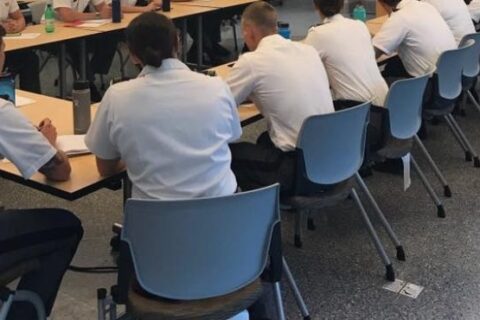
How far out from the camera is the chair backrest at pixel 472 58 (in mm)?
3638

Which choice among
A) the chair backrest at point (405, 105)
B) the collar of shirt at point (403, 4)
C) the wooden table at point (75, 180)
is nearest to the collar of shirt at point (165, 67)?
the wooden table at point (75, 180)

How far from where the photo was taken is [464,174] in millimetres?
3945

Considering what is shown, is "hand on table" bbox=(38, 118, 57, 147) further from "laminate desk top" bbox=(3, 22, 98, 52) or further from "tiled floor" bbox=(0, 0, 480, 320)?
"laminate desk top" bbox=(3, 22, 98, 52)

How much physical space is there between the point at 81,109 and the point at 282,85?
0.76 metres

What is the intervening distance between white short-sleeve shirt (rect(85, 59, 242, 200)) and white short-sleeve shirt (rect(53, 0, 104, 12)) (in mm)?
3166

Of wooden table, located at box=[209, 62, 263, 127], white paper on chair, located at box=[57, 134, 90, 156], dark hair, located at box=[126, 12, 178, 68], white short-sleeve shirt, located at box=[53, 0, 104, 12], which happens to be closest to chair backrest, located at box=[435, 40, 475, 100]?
wooden table, located at box=[209, 62, 263, 127]

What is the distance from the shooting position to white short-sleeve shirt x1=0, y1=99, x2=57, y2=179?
1864mm

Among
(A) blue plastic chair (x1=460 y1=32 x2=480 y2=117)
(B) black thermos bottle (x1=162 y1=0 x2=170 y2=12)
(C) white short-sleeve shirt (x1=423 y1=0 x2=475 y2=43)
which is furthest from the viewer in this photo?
(B) black thermos bottle (x1=162 y1=0 x2=170 y2=12)


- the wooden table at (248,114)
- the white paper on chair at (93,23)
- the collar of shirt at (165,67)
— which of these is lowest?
the white paper on chair at (93,23)

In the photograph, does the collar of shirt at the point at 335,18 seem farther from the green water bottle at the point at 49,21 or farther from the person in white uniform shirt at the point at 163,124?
the green water bottle at the point at 49,21

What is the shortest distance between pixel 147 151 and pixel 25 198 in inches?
74.5

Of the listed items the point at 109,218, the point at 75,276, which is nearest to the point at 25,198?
the point at 109,218

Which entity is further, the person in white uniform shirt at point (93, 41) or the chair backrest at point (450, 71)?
the person in white uniform shirt at point (93, 41)

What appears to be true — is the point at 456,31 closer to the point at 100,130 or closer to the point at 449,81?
the point at 449,81
